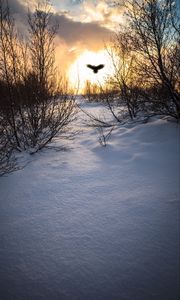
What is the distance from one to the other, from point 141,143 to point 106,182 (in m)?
1.39

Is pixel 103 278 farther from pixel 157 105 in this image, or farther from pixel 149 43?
pixel 149 43

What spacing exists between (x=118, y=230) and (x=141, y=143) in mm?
2202

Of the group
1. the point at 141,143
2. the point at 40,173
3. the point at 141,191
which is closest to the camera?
the point at 141,191

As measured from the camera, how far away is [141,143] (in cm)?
369

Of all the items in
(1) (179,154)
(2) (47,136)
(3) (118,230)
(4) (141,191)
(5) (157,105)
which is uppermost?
(5) (157,105)

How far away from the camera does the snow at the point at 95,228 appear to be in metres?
1.39

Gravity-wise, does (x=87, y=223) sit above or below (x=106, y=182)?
below

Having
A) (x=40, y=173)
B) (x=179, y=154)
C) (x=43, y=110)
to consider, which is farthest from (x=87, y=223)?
(x=43, y=110)

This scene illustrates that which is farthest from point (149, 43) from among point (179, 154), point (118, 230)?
point (118, 230)

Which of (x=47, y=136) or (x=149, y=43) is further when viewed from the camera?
(x=47, y=136)

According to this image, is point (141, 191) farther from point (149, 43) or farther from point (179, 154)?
point (149, 43)

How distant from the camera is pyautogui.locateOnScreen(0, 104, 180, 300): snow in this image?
1.39m

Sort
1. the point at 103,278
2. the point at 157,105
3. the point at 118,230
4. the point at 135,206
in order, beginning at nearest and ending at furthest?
the point at 103,278 < the point at 118,230 < the point at 135,206 < the point at 157,105

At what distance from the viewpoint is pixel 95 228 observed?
1.89 meters
